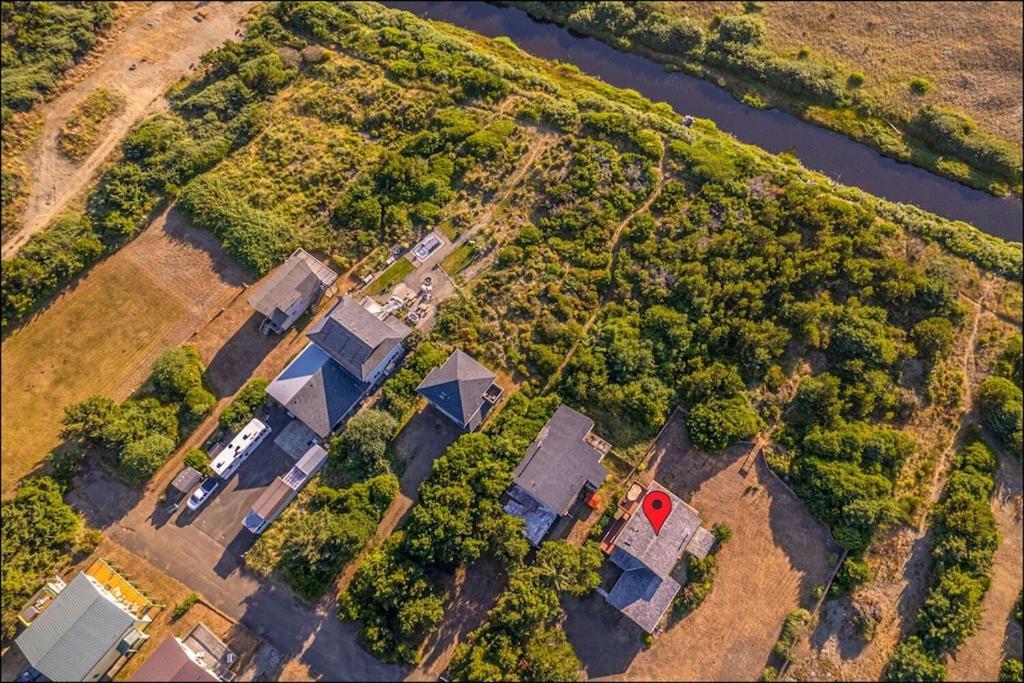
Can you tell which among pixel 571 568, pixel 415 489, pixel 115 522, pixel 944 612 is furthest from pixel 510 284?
pixel 944 612

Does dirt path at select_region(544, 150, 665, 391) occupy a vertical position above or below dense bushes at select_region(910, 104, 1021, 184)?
below

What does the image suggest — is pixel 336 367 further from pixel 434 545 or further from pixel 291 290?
pixel 434 545

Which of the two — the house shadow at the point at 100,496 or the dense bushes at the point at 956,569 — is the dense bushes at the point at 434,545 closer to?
the house shadow at the point at 100,496

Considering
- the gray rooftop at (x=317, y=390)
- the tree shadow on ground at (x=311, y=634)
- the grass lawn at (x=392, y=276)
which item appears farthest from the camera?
the grass lawn at (x=392, y=276)

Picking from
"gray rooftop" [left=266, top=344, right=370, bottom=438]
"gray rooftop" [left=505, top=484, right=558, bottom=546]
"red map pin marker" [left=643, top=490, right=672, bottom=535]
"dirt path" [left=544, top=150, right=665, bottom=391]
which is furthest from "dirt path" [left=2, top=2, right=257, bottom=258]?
"red map pin marker" [left=643, top=490, right=672, bottom=535]

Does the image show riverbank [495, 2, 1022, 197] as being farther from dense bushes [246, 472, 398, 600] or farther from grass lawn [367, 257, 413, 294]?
dense bushes [246, 472, 398, 600]

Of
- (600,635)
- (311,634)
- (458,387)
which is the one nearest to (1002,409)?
(600,635)

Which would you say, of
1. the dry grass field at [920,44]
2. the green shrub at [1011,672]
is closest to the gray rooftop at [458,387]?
the green shrub at [1011,672]
